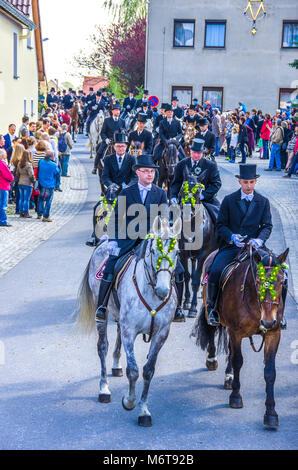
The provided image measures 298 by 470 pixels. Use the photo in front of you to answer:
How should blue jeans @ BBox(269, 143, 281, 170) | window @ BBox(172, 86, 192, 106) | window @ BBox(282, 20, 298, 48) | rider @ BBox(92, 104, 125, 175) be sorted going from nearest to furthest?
rider @ BBox(92, 104, 125, 175), blue jeans @ BBox(269, 143, 281, 170), window @ BBox(282, 20, 298, 48), window @ BBox(172, 86, 192, 106)

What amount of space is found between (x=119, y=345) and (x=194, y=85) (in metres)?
40.8

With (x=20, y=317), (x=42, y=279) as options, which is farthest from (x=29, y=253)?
(x=20, y=317)

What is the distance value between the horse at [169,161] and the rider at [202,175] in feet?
20.4

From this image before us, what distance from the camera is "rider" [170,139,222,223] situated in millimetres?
11906

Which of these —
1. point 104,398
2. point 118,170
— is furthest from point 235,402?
point 118,170

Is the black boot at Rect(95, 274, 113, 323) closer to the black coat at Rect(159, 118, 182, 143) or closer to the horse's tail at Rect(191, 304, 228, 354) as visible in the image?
the horse's tail at Rect(191, 304, 228, 354)

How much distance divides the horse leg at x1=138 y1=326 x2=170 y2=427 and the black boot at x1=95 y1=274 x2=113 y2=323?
0.96 meters

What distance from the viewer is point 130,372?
7.25 m

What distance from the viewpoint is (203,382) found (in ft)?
28.2

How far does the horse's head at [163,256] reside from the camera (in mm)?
6895

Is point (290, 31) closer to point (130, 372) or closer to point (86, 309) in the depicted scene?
point (86, 309)

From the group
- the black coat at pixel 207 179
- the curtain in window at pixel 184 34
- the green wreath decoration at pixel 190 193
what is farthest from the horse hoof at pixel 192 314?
the curtain in window at pixel 184 34

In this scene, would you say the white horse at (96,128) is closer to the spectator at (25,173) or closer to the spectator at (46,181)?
the spectator at (46,181)

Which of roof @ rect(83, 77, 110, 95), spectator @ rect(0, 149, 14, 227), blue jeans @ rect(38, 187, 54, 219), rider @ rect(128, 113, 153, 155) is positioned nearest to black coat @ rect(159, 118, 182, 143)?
rider @ rect(128, 113, 153, 155)
